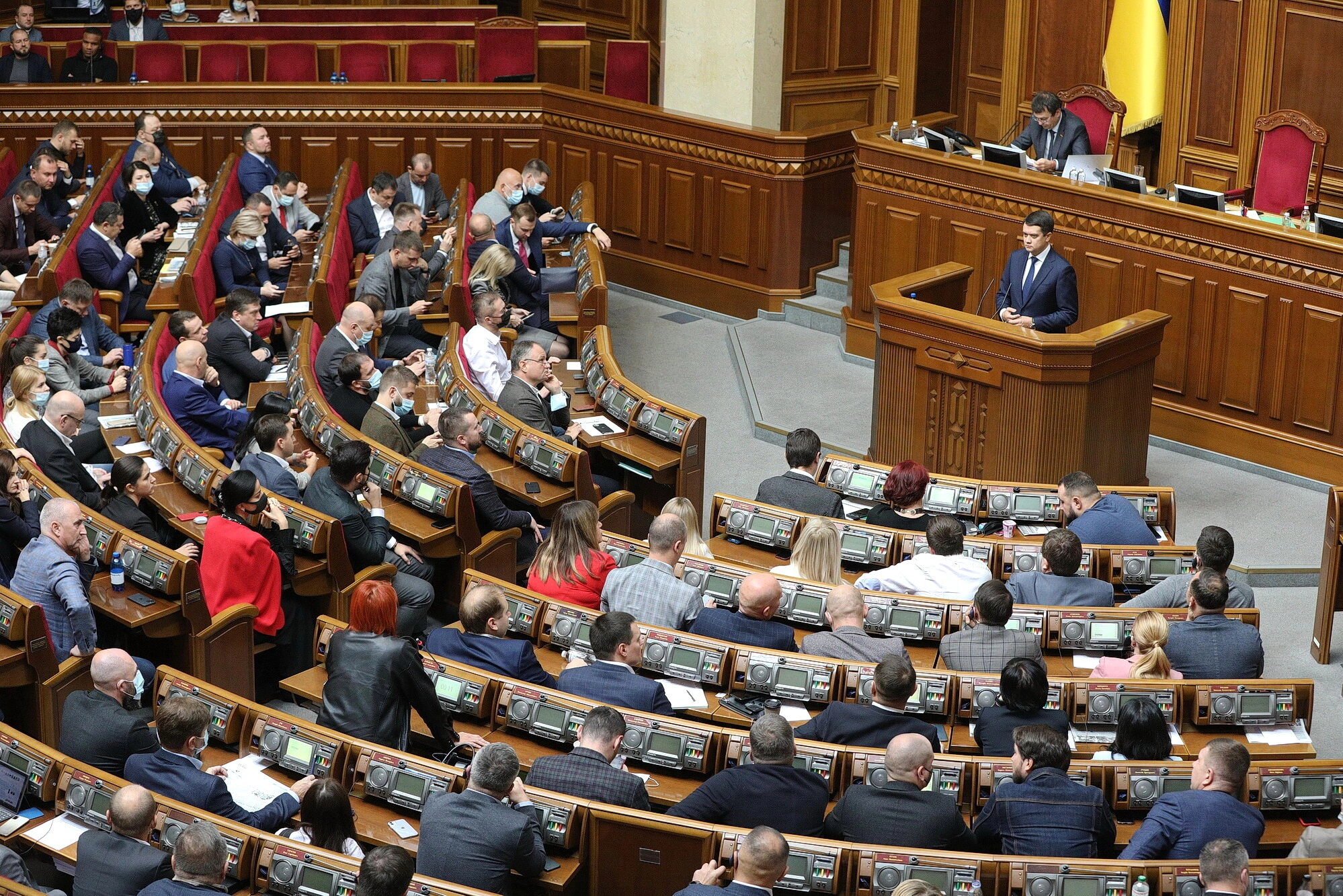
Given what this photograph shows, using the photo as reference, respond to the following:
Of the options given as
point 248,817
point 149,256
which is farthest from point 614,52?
point 248,817

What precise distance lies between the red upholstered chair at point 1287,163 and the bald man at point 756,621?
5.23 metres

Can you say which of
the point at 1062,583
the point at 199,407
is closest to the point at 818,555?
the point at 1062,583

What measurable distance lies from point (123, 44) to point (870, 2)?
613cm

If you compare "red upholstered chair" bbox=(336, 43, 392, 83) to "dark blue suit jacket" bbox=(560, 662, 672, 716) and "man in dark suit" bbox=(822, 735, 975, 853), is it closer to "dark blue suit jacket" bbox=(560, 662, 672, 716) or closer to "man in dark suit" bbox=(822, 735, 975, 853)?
"dark blue suit jacket" bbox=(560, 662, 672, 716)

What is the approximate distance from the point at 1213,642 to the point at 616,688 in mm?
2129

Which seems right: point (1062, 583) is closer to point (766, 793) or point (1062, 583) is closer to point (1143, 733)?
point (1143, 733)

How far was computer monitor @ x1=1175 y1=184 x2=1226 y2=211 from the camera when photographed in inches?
345

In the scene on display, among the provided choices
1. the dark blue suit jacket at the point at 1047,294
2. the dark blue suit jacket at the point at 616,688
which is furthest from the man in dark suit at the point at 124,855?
the dark blue suit jacket at the point at 1047,294

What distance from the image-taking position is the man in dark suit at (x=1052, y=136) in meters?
9.59

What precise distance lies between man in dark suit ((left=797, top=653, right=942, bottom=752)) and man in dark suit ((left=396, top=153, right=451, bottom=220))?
23.1ft

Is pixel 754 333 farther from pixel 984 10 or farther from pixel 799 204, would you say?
pixel 984 10

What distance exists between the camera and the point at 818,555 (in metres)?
6.16

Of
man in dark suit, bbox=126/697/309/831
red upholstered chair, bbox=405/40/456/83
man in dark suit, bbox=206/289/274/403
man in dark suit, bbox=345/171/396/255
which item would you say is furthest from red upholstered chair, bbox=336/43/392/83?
man in dark suit, bbox=126/697/309/831

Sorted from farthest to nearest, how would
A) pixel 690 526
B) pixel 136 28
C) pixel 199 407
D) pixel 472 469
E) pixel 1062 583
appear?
1. pixel 136 28
2. pixel 199 407
3. pixel 472 469
4. pixel 690 526
5. pixel 1062 583
